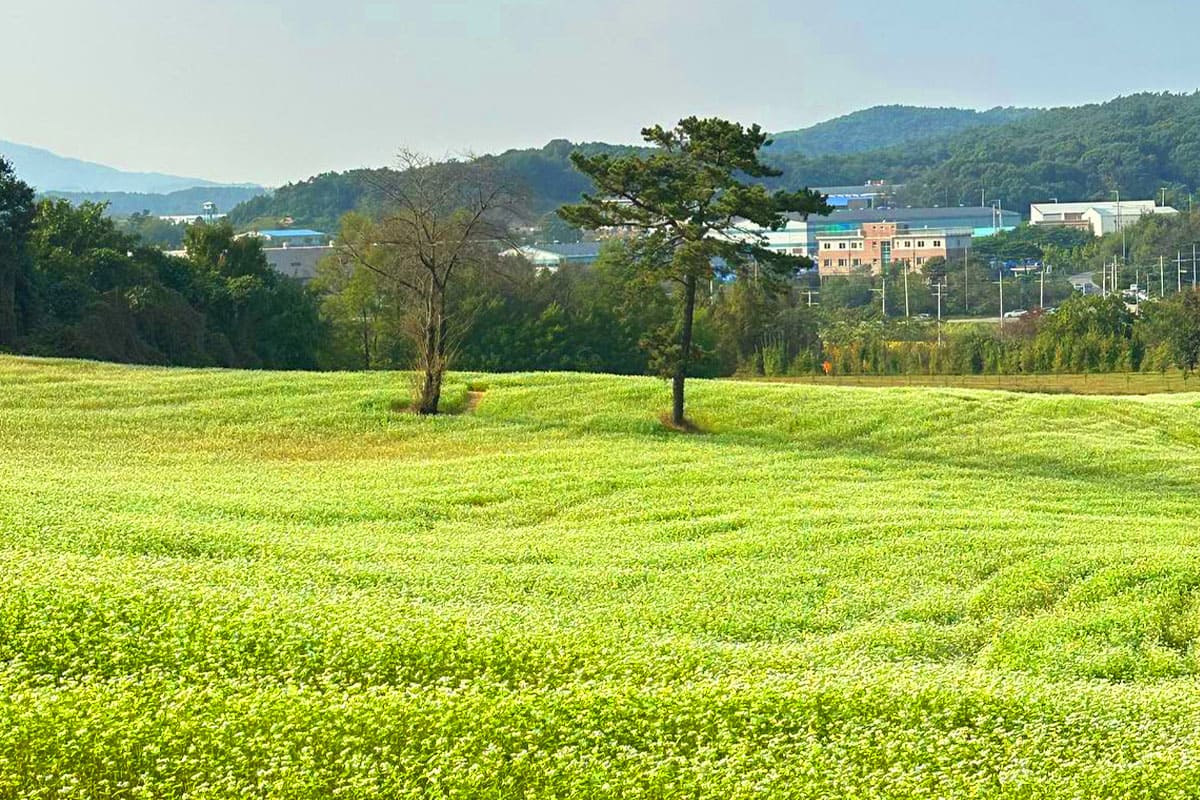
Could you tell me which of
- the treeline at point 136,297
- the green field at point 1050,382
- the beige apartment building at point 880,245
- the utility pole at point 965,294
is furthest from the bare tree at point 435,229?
the beige apartment building at point 880,245

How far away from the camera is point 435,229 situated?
124ft

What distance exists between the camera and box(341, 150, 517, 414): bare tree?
35844 millimetres

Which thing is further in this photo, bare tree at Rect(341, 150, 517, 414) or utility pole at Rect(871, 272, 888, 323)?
utility pole at Rect(871, 272, 888, 323)

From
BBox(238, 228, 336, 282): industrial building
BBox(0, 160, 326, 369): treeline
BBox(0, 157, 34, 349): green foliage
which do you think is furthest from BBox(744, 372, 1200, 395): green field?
BBox(238, 228, 336, 282): industrial building

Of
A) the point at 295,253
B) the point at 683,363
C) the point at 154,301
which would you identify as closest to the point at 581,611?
the point at 683,363

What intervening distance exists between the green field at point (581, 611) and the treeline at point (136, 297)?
20.2 m

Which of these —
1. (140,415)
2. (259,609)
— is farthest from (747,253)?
(259,609)

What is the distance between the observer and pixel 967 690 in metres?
11.2

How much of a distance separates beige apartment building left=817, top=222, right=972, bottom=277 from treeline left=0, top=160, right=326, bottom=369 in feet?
386

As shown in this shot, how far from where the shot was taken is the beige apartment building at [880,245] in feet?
586

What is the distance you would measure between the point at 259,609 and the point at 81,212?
180ft

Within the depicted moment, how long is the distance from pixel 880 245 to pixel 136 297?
145 metres

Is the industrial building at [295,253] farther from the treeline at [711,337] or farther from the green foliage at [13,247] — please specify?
the green foliage at [13,247]

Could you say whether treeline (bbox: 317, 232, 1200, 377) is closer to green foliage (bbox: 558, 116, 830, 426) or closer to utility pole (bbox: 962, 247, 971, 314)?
green foliage (bbox: 558, 116, 830, 426)
